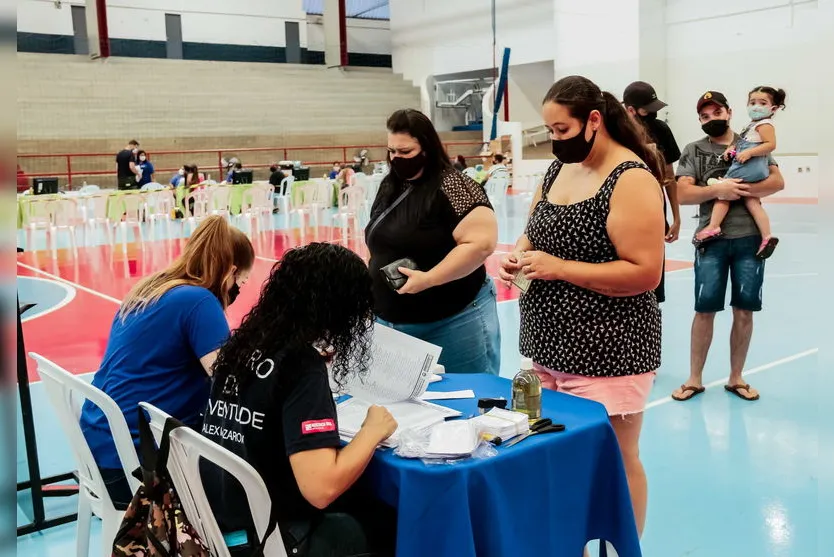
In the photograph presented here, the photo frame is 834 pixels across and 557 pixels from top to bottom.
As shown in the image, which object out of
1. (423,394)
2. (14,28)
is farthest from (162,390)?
(14,28)

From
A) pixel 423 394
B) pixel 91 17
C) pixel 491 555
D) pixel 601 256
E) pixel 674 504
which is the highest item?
pixel 91 17

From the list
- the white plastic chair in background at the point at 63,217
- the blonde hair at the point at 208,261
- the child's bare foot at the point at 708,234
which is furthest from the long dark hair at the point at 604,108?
the white plastic chair in background at the point at 63,217

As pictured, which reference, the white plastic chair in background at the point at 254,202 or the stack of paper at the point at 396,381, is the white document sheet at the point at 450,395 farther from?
the white plastic chair in background at the point at 254,202

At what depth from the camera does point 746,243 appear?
3902 millimetres

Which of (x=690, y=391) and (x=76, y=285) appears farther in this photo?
(x=76, y=285)

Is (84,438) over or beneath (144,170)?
beneath

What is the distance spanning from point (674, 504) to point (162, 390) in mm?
1881

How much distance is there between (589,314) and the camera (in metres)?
2.17

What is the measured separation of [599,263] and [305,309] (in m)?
0.82

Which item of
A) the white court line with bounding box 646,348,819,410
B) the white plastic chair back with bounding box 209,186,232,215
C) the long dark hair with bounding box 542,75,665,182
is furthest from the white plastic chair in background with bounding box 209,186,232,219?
the long dark hair with bounding box 542,75,665,182

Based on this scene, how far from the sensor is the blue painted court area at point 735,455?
268 centimetres

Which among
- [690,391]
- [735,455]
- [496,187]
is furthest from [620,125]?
[496,187]

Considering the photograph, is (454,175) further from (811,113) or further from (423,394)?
(811,113)

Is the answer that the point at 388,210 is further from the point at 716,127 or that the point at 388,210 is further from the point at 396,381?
the point at 716,127
